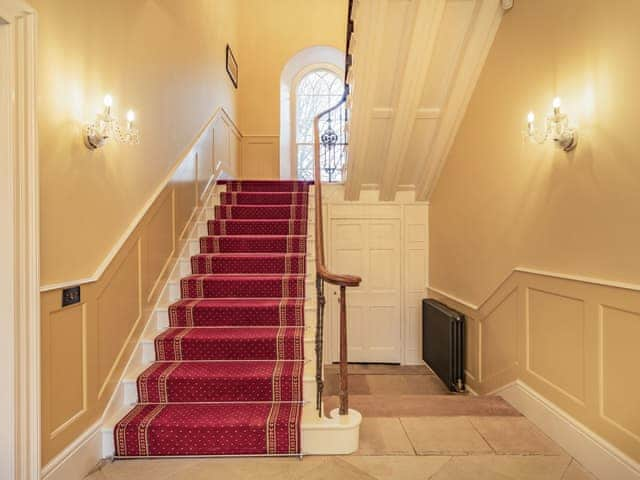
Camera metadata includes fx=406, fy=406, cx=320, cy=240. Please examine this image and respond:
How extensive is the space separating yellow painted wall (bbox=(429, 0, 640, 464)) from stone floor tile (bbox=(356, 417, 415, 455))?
3.02ft

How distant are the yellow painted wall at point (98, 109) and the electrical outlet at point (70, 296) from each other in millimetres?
66

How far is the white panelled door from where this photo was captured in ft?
16.4

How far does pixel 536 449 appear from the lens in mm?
2150

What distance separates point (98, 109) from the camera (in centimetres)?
217

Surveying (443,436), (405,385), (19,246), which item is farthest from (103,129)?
(405,385)

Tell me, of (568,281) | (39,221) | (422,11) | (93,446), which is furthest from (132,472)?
(422,11)

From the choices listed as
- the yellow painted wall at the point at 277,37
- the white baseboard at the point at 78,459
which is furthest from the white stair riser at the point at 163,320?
the yellow painted wall at the point at 277,37

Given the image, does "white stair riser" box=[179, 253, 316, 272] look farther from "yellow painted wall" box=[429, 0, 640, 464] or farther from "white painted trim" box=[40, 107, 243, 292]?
"yellow painted wall" box=[429, 0, 640, 464]

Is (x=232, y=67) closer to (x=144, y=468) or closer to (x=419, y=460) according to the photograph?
(x=144, y=468)

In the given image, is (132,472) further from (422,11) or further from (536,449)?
(422,11)

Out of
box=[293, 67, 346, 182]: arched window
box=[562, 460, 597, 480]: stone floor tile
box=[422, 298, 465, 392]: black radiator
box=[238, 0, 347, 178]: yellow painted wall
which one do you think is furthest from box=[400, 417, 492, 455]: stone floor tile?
box=[293, 67, 346, 182]: arched window

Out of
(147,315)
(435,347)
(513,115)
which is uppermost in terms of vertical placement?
(513,115)

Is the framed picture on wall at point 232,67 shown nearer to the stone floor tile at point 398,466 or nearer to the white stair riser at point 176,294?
the white stair riser at point 176,294

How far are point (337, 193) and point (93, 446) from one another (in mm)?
3630
